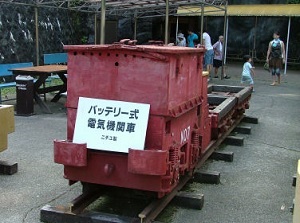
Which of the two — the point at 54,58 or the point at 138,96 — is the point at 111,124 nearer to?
the point at 138,96

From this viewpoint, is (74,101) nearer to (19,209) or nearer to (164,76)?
(164,76)

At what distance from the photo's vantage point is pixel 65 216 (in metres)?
4.14

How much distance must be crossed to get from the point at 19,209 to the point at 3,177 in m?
1.09

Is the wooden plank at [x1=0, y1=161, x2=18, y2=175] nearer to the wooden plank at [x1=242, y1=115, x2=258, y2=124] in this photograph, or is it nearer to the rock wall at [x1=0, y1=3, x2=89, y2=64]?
the wooden plank at [x1=242, y1=115, x2=258, y2=124]

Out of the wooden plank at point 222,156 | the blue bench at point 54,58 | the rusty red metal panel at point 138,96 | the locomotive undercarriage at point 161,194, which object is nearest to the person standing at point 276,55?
the blue bench at point 54,58

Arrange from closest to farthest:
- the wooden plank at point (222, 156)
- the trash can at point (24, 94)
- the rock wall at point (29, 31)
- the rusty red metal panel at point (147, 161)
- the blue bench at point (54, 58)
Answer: the rusty red metal panel at point (147, 161) → the wooden plank at point (222, 156) → the trash can at point (24, 94) → the blue bench at point (54, 58) → the rock wall at point (29, 31)

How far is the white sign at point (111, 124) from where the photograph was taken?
4.09 meters

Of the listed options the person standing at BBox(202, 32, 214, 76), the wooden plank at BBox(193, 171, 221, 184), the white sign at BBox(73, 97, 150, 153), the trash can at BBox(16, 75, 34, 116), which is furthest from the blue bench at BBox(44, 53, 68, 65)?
the white sign at BBox(73, 97, 150, 153)

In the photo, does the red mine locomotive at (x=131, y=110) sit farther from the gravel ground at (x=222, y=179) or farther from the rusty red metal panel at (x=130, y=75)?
the gravel ground at (x=222, y=179)

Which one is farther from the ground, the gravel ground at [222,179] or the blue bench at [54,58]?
the blue bench at [54,58]

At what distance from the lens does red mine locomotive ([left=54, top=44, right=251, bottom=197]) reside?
403 centimetres

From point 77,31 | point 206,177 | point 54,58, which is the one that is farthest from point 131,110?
point 77,31

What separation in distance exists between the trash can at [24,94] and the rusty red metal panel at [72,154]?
544 centimetres

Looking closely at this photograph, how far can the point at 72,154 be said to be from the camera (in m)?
4.20
